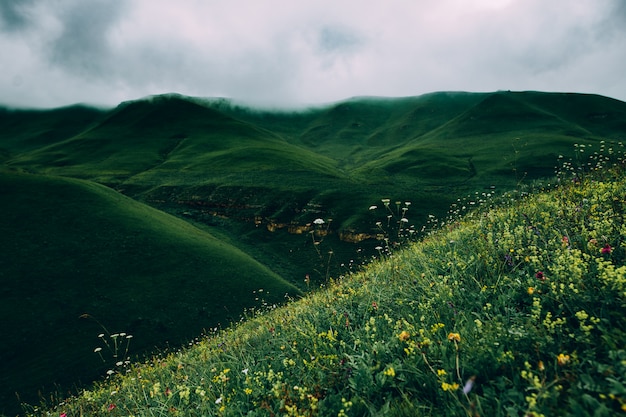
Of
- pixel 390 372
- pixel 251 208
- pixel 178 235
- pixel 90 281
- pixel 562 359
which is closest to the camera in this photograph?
pixel 562 359

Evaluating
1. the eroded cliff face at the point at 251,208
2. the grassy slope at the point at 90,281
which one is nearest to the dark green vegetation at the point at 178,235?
the grassy slope at the point at 90,281

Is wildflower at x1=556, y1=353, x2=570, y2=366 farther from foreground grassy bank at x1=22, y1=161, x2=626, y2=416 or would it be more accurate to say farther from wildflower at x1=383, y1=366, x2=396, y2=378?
wildflower at x1=383, y1=366, x2=396, y2=378

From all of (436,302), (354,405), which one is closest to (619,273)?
(436,302)

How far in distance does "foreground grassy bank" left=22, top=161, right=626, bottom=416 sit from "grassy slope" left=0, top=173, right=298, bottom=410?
19.0m

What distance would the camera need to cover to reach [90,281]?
30.3 metres

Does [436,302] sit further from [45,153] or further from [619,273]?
[45,153]

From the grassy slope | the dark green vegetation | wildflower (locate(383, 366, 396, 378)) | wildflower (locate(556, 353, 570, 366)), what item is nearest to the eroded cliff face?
the dark green vegetation

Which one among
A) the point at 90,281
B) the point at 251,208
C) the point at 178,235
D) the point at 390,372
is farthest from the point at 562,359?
the point at 251,208

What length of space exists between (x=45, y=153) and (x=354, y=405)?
198147 millimetres

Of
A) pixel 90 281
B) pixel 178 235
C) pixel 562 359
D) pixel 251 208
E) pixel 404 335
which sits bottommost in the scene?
pixel 90 281

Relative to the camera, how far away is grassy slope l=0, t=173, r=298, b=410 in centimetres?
2309

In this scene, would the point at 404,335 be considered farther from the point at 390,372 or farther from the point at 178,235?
the point at 178,235

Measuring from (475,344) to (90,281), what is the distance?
34010 mm

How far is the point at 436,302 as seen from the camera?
5254 mm
